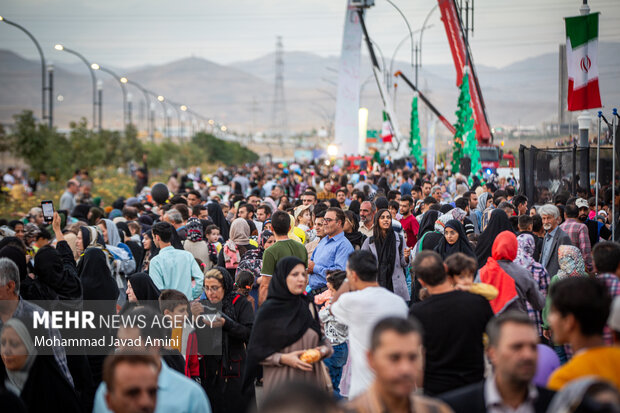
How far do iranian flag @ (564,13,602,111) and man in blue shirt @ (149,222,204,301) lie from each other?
7.63 m

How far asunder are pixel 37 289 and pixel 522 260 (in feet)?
15.9

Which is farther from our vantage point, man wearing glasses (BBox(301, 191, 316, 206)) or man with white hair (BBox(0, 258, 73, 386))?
man wearing glasses (BBox(301, 191, 316, 206))

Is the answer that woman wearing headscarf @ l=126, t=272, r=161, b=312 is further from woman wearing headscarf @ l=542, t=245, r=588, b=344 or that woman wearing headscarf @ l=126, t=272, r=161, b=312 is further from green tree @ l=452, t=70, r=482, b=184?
green tree @ l=452, t=70, r=482, b=184

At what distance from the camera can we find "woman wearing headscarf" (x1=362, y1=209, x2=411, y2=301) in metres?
9.69

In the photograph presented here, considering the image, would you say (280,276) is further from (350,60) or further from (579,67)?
(350,60)

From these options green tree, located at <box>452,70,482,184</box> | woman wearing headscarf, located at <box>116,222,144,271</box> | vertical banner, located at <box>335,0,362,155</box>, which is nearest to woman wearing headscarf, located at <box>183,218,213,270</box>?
woman wearing headscarf, located at <box>116,222,144,271</box>

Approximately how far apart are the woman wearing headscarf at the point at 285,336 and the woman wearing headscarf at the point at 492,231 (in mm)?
3861

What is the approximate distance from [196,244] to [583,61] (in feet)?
22.9

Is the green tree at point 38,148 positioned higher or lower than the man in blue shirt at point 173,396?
higher

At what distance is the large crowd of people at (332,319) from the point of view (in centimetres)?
380

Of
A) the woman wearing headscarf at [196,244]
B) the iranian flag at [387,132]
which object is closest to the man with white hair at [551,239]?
the woman wearing headscarf at [196,244]

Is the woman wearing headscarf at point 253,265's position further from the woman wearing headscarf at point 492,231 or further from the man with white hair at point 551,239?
the man with white hair at point 551,239

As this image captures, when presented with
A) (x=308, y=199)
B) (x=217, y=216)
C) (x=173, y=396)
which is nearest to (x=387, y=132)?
(x=308, y=199)

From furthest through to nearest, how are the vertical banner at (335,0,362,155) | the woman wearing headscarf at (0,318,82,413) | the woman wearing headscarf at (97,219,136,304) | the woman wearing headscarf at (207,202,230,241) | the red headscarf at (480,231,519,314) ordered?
1. the vertical banner at (335,0,362,155)
2. the woman wearing headscarf at (207,202,230,241)
3. the woman wearing headscarf at (97,219,136,304)
4. the red headscarf at (480,231,519,314)
5. the woman wearing headscarf at (0,318,82,413)
